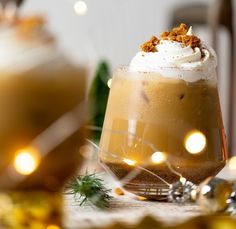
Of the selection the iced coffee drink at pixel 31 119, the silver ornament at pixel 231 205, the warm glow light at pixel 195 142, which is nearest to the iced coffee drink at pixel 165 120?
the warm glow light at pixel 195 142

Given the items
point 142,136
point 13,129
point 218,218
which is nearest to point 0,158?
point 13,129

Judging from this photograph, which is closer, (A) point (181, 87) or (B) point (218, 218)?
(B) point (218, 218)

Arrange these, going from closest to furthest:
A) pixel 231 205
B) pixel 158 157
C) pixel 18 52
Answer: pixel 18 52 → pixel 231 205 → pixel 158 157

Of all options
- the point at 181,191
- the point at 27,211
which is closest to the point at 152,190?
the point at 181,191

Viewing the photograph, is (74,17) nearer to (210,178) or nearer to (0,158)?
→ (0,158)

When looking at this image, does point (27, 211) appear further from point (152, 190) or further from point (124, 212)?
point (152, 190)

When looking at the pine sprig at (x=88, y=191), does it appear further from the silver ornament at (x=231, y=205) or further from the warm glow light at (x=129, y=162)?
the silver ornament at (x=231, y=205)
